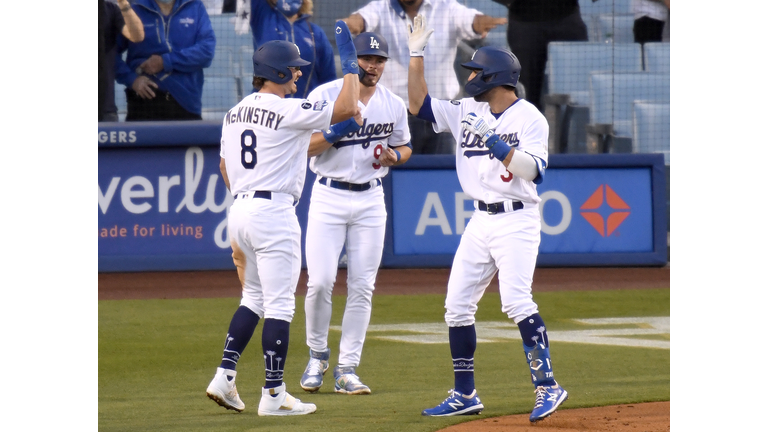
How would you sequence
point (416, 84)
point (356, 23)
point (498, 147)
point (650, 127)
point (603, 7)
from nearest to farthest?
point (498, 147), point (416, 84), point (356, 23), point (650, 127), point (603, 7)

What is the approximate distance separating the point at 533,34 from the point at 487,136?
6.61 metres

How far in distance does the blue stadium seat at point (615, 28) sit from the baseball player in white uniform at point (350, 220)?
6.10 metres

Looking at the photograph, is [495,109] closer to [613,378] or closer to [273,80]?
[273,80]

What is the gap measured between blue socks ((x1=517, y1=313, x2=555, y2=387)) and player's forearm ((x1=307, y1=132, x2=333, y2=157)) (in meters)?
1.51

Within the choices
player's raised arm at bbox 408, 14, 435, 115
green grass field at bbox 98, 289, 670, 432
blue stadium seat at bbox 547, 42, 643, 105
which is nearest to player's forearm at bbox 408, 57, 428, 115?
player's raised arm at bbox 408, 14, 435, 115

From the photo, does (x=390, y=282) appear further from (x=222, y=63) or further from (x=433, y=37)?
(x=222, y=63)

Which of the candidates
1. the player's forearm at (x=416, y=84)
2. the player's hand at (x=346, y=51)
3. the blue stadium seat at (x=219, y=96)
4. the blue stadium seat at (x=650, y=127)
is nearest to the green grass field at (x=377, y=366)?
the player's forearm at (x=416, y=84)

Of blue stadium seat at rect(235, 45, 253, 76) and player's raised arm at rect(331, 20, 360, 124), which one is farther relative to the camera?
blue stadium seat at rect(235, 45, 253, 76)

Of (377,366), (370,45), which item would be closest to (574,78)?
(377,366)

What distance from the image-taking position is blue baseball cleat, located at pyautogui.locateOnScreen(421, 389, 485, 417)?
4.35 m

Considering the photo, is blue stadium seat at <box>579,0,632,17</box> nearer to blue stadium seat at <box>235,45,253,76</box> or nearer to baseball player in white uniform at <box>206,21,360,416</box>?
blue stadium seat at <box>235,45,253,76</box>

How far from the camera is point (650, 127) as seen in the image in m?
10.6

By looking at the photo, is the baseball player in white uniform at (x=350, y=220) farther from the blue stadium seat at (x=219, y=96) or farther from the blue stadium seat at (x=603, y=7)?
the blue stadium seat at (x=603, y=7)

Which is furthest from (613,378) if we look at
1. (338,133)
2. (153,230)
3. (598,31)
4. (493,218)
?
(598,31)
